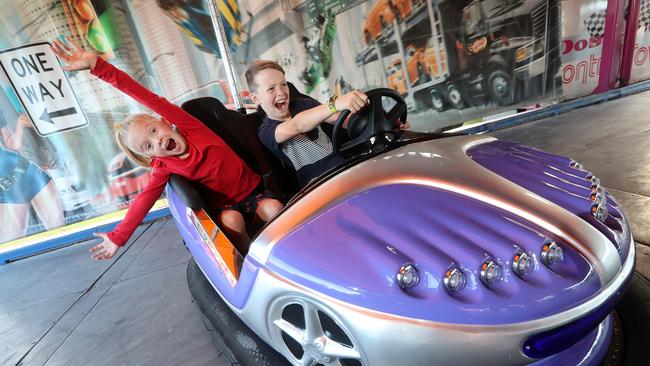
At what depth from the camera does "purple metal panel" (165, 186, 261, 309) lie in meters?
0.81

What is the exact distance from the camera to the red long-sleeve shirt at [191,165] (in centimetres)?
123

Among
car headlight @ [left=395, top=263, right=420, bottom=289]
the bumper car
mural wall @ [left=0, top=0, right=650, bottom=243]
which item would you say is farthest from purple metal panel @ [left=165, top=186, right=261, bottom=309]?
mural wall @ [left=0, top=0, right=650, bottom=243]

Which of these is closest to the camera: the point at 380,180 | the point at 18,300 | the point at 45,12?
the point at 380,180

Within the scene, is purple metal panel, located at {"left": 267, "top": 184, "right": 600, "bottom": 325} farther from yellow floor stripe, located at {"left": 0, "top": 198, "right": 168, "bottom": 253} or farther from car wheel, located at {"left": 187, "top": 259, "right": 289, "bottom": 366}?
yellow floor stripe, located at {"left": 0, "top": 198, "right": 168, "bottom": 253}

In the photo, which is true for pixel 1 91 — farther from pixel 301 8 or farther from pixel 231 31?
pixel 301 8

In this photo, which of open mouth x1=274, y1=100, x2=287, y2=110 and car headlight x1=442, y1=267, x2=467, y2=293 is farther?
open mouth x1=274, y1=100, x2=287, y2=110

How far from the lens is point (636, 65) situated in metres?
3.74

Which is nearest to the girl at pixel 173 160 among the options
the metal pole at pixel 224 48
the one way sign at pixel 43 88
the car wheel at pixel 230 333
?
the car wheel at pixel 230 333

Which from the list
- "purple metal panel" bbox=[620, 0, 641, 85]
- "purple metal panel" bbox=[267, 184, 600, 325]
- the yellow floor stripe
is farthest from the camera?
"purple metal panel" bbox=[620, 0, 641, 85]

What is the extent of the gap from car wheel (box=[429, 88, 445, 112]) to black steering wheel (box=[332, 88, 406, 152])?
255 centimetres

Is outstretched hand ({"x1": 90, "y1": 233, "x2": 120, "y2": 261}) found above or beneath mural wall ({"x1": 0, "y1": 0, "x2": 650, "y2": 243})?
beneath

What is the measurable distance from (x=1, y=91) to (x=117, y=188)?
1061mm

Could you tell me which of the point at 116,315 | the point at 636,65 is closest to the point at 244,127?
the point at 116,315

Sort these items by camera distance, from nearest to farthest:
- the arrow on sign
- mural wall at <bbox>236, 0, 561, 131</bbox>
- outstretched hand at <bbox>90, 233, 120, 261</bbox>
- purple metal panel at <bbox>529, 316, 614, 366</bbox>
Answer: purple metal panel at <bbox>529, 316, 614, 366</bbox> < outstretched hand at <bbox>90, 233, 120, 261</bbox> < the arrow on sign < mural wall at <bbox>236, 0, 561, 131</bbox>
